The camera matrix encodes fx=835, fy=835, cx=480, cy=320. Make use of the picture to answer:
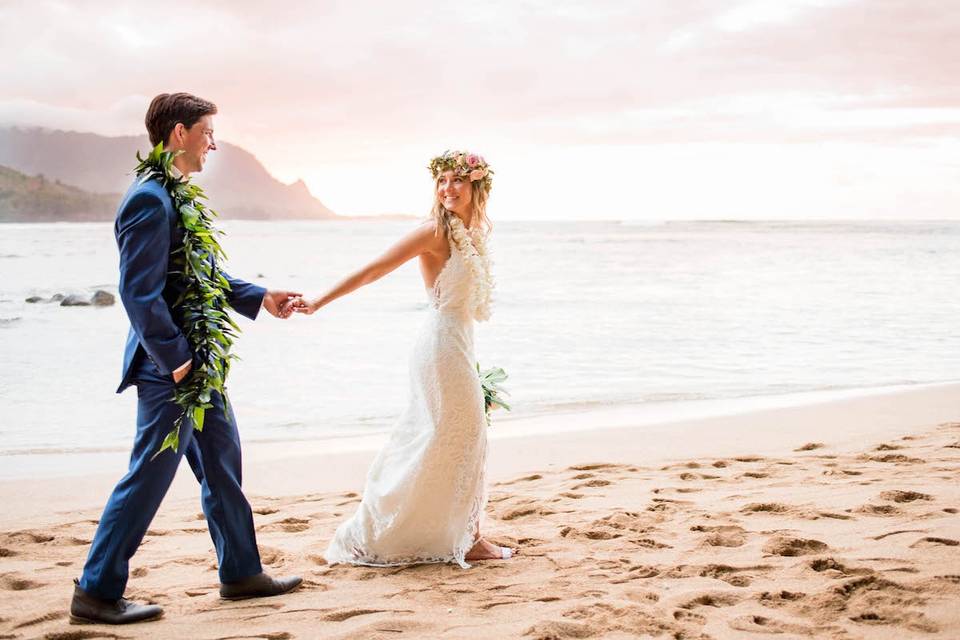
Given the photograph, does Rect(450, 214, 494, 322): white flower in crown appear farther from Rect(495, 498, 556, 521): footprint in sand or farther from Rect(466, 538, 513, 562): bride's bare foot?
Rect(495, 498, 556, 521): footprint in sand

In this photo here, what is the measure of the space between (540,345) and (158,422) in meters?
10.0

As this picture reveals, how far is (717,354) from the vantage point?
39.3 ft

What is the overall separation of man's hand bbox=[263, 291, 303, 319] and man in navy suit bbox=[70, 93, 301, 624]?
2.21 feet

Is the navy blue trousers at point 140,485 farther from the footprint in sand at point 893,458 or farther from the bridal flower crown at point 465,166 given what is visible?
the footprint in sand at point 893,458

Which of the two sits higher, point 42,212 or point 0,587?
point 42,212

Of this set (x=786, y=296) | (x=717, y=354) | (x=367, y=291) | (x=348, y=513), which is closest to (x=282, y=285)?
(x=367, y=291)

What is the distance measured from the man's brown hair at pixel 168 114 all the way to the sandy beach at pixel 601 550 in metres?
1.94

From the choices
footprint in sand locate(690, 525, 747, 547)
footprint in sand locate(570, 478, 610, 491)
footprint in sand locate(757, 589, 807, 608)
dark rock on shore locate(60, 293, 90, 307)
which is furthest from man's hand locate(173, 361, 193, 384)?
dark rock on shore locate(60, 293, 90, 307)

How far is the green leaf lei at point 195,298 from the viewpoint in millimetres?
3260

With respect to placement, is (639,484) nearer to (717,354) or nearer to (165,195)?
(165,195)

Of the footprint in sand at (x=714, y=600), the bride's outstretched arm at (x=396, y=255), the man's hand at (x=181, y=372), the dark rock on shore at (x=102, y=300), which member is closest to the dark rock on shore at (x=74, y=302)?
the dark rock on shore at (x=102, y=300)

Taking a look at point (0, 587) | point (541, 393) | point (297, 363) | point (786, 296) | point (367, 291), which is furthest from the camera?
point (367, 291)

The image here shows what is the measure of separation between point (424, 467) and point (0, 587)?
1.90 meters

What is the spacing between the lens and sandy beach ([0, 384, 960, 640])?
3.14 m
